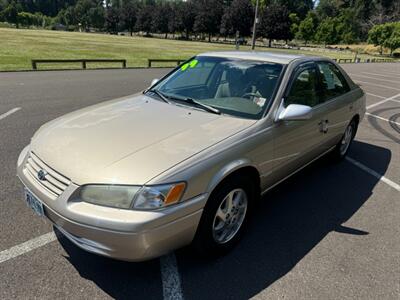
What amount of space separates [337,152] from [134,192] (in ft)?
12.8

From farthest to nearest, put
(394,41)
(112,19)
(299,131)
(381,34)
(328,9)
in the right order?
(328,9) → (112,19) → (381,34) → (394,41) → (299,131)

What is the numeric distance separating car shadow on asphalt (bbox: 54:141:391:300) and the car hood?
2.75 feet

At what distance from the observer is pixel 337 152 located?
5.16 m

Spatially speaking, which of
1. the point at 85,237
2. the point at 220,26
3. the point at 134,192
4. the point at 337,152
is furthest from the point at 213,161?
the point at 220,26

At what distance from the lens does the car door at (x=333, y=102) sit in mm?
4223

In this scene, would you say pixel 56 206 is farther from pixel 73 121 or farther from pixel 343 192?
pixel 343 192

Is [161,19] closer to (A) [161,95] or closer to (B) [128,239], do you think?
(A) [161,95]

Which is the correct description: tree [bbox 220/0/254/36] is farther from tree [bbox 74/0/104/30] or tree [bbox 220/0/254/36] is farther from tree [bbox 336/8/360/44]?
tree [bbox 74/0/104/30]

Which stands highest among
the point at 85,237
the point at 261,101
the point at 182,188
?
the point at 261,101

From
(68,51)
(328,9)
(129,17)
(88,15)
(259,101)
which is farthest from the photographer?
(328,9)

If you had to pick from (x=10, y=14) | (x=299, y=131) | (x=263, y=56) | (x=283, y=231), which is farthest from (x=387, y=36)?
(x=10, y=14)

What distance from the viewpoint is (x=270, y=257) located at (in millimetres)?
2939

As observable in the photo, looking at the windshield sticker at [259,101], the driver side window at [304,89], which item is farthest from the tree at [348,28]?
the windshield sticker at [259,101]

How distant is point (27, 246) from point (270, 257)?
81.8 inches
